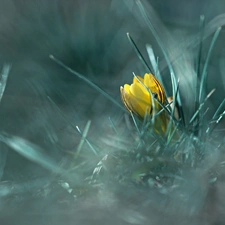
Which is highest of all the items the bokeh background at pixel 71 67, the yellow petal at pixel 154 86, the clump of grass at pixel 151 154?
the yellow petal at pixel 154 86

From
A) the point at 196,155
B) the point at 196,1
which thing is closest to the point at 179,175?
the point at 196,155

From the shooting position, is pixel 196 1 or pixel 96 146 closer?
pixel 96 146

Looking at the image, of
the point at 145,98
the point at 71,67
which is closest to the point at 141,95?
the point at 145,98

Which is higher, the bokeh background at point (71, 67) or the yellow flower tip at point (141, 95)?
the yellow flower tip at point (141, 95)

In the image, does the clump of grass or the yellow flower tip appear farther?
the yellow flower tip

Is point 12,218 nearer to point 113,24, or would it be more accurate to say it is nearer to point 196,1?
point 113,24

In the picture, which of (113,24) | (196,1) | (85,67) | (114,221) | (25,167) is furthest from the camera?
(196,1)
